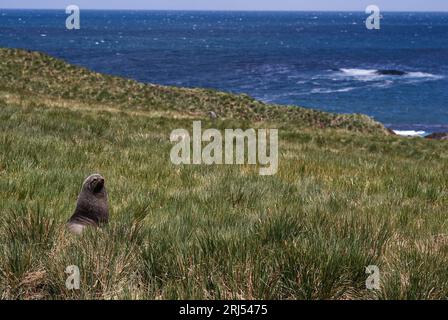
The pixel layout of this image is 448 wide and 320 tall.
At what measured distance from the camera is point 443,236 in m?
4.58

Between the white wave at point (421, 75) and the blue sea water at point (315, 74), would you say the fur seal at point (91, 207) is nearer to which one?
Result: the blue sea water at point (315, 74)

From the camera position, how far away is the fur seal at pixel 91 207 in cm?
438

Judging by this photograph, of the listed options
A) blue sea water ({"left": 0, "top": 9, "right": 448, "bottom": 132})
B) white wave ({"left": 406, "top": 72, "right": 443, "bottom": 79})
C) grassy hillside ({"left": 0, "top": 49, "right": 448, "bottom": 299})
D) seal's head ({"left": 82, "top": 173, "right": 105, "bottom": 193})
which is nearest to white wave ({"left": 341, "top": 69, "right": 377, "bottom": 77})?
blue sea water ({"left": 0, "top": 9, "right": 448, "bottom": 132})

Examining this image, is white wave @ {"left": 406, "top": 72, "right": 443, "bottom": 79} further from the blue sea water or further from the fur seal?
the fur seal

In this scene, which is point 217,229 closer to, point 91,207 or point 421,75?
point 91,207

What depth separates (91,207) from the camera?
4.40 meters

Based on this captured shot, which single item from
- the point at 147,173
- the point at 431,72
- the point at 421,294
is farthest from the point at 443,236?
the point at 431,72

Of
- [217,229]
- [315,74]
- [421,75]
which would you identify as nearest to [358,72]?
[315,74]

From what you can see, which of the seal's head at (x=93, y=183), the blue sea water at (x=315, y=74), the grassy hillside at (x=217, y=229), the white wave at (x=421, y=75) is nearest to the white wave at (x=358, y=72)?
the blue sea water at (x=315, y=74)

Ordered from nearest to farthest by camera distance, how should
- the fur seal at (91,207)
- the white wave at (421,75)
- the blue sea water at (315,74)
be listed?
the fur seal at (91,207) < the blue sea water at (315,74) < the white wave at (421,75)

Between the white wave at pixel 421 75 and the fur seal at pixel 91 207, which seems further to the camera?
the white wave at pixel 421 75

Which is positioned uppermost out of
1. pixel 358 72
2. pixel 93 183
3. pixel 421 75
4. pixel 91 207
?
pixel 93 183

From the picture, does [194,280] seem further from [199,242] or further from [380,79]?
[380,79]
